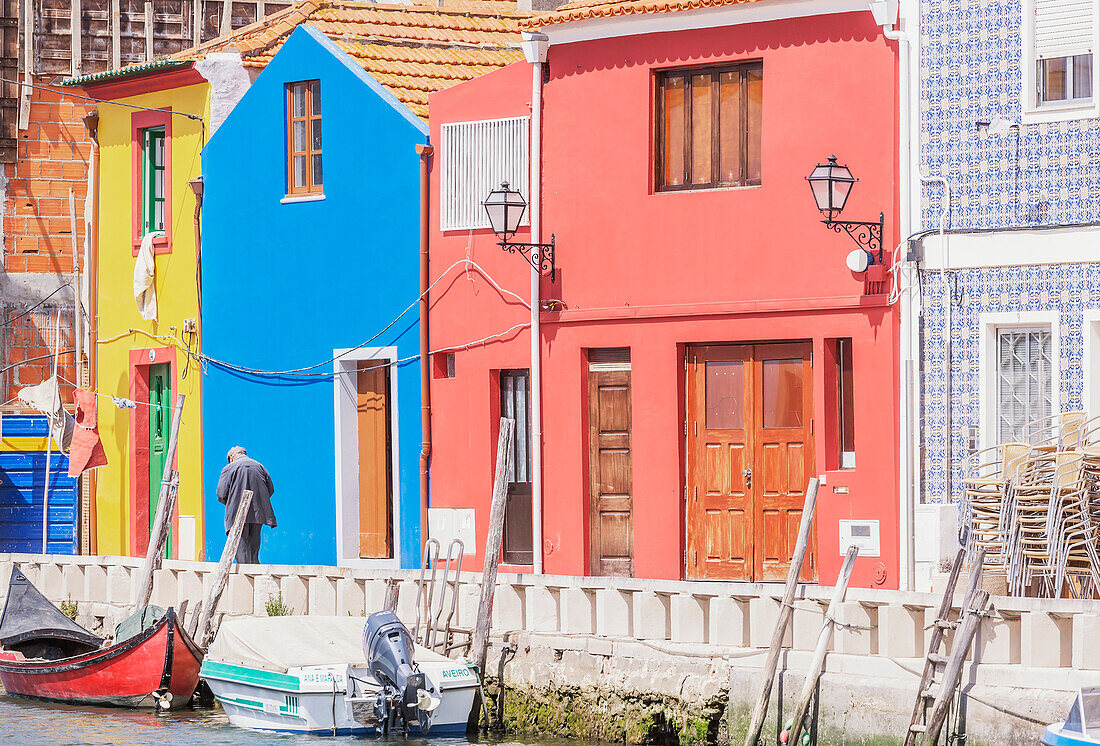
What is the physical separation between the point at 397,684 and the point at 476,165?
6.96 meters

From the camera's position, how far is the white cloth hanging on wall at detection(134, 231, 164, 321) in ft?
80.6

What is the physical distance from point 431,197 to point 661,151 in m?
2.98

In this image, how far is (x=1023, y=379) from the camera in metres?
17.1

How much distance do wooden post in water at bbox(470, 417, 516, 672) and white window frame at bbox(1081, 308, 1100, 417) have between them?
16.3ft

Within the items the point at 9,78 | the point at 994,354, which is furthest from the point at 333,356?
the point at 9,78

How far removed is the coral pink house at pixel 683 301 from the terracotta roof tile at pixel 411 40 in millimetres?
1381

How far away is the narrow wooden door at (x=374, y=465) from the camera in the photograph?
864 inches

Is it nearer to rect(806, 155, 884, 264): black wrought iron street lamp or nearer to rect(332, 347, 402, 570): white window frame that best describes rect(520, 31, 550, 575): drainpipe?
rect(332, 347, 402, 570): white window frame

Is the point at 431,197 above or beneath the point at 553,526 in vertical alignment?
above

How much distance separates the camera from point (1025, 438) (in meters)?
16.8

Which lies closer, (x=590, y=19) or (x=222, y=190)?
(x=590, y=19)

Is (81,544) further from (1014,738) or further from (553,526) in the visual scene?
(1014,738)

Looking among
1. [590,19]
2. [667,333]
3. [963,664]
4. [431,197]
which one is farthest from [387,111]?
[963,664]

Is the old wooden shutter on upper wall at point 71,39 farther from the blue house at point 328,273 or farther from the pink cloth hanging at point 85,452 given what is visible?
the blue house at point 328,273
